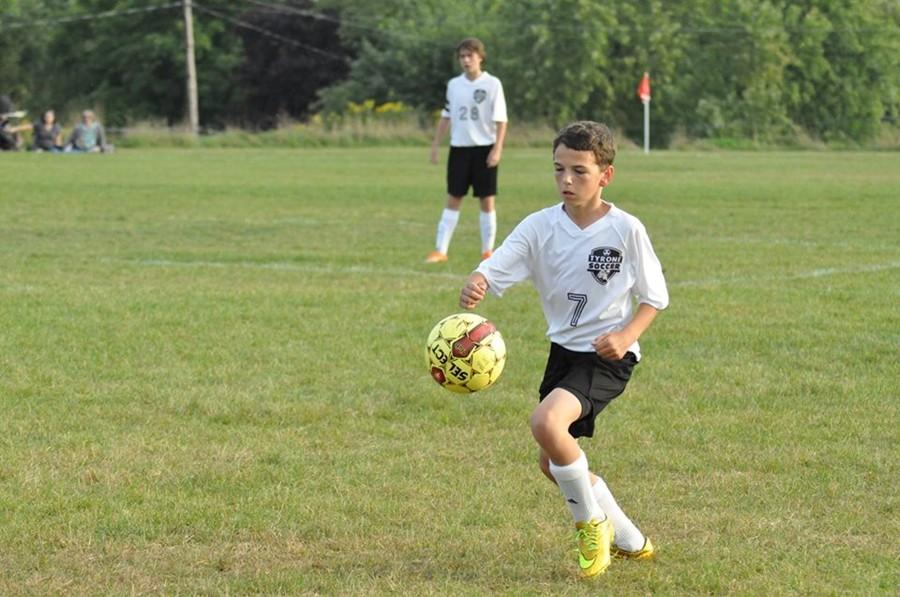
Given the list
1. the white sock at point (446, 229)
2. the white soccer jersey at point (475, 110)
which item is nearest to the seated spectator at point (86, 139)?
the white soccer jersey at point (475, 110)

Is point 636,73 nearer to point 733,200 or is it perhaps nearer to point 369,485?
point 733,200

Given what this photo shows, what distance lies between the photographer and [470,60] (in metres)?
13.6

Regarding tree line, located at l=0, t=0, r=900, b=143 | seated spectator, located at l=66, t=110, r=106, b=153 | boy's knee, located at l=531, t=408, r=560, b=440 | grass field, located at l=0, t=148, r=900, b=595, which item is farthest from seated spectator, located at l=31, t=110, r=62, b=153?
boy's knee, located at l=531, t=408, r=560, b=440

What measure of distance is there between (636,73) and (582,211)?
180ft

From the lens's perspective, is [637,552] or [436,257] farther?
[436,257]

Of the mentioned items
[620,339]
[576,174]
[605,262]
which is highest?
[576,174]

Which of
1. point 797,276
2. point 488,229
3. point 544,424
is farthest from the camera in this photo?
point 488,229

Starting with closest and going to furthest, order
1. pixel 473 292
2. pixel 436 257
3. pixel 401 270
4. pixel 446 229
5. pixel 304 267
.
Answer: pixel 473 292, pixel 401 270, pixel 304 267, pixel 436 257, pixel 446 229

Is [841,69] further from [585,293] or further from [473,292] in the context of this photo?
[473,292]

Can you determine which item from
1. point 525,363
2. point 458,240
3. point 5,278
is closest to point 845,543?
point 525,363

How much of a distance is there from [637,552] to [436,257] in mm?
8721

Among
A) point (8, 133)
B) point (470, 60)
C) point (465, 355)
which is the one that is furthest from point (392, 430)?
point (8, 133)

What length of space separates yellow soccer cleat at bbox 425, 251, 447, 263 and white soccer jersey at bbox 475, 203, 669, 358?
8348mm

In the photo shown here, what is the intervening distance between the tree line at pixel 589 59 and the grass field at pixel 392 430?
4433 cm
